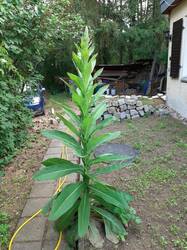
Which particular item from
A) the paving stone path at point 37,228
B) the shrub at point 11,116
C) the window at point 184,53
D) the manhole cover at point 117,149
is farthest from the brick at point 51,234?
the window at point 184,53

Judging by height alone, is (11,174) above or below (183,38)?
below

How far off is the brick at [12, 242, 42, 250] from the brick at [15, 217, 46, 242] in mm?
47

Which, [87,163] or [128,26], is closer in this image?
[87,163]

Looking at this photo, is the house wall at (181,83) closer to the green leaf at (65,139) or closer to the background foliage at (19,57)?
the background foliage at (19,57)

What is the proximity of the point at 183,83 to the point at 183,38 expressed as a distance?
1.04m

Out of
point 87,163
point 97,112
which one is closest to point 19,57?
point 97,112

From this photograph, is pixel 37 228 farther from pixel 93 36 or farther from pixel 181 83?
pixel 93 36

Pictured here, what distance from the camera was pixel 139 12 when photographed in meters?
12.9

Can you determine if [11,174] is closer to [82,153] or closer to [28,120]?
[28,120]

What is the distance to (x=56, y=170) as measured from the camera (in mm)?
2021

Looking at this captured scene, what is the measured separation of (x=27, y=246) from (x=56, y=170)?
700 mm

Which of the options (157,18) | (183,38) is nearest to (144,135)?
(183,38)

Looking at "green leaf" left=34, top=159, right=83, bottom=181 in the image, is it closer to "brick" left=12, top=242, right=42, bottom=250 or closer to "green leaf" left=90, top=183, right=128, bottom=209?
"green leaf" left=90, top=183, right=128, bottom=209

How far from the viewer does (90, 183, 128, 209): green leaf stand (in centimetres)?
198
